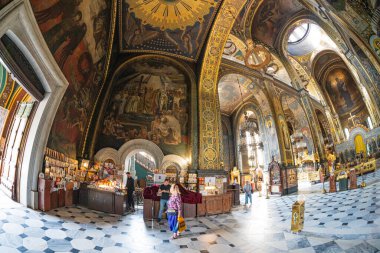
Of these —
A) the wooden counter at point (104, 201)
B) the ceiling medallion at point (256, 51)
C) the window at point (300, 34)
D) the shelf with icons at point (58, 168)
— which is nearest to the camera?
the shelf with icons at point (58, 168)

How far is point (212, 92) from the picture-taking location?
11992mm

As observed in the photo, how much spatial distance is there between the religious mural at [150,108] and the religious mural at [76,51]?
4.33 feet

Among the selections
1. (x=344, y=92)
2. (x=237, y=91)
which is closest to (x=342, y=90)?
(x=344, y=92)

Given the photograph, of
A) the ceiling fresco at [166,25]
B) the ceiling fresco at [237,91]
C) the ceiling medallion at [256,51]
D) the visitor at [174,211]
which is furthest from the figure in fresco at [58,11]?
the ceiling fresco at [237,91]

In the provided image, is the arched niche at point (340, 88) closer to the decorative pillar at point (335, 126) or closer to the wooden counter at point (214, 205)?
the decorative pillar at point (335, 126)

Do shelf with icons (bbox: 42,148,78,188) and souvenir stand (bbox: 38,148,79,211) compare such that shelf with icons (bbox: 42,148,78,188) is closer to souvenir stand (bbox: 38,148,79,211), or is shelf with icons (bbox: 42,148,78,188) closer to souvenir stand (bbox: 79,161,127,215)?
souvenir stand (bbox: 38,148,79,211)

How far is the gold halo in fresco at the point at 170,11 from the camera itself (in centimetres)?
938

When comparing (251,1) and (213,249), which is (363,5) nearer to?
(251,1)

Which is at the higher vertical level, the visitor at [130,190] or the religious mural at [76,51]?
the religious mural at [76,51]

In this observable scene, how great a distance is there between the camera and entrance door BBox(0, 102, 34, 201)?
6023mm

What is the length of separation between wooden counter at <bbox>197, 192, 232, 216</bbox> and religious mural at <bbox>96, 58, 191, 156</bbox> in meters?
3.70

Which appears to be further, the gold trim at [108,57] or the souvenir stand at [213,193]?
the gold trim at [108,57]

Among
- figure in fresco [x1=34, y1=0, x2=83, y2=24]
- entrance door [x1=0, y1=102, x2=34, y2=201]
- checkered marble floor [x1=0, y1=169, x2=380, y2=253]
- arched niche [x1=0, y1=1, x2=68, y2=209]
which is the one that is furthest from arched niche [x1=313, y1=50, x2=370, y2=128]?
entrance door [x1=0, y1=102, x2=34, y2=201]

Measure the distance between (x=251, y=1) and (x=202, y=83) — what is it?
477 cm
